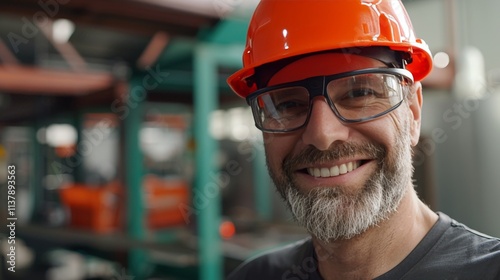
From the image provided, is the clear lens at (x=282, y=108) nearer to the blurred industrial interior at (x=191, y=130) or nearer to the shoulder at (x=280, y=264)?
A: the shoulder at (x=280, y=264)

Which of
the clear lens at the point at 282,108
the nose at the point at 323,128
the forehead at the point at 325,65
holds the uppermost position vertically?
the forehead at the point at 325,65

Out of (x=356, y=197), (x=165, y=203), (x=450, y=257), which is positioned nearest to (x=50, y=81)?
(x=165, y=203)

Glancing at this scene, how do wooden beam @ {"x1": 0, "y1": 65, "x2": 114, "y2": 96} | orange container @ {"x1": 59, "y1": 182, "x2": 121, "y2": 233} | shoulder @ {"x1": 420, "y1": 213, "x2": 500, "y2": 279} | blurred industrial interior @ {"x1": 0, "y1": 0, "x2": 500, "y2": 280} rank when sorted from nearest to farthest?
shoulder @ {"x1": 420, "y1": 213, "x2": 500, "y2": 279}, blurred industrial interior @ {"x1": 0, "y1": 0, "x2": 500, "y2": 280}, wooden beam @ {"x1": 0, "y1": 65, "x2": 114, "y2": 96}, orange container @ {"x1": 59, "y1": 182, "x2": 121, "y2": 233}

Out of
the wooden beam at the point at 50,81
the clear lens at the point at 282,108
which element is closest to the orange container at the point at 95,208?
the wooden beam at the point at 50,81

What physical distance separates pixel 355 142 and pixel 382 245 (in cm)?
25

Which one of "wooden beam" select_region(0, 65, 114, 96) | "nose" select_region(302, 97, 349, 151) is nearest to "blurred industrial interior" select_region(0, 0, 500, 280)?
"wooden beam" select_region(0, 65, 114, 96)

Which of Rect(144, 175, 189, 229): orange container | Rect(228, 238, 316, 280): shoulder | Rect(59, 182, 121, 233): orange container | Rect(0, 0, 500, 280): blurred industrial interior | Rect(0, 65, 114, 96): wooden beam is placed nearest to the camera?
Rect(228, 238, 316, 280): shoulder

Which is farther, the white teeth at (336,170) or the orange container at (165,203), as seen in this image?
the orange container at (165,203)

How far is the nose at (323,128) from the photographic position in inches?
34.9

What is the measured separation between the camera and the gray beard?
90 centimetres

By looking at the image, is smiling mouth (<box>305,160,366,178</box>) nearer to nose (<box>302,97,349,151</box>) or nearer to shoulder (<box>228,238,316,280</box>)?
nose (<box>302,97,349,151</box>)

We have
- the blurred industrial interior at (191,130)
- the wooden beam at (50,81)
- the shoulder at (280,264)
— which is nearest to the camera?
the shoulder at (280,264)

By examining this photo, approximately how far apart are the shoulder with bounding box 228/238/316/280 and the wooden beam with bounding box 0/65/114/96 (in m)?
2.81

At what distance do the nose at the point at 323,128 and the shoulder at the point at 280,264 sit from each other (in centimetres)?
37
